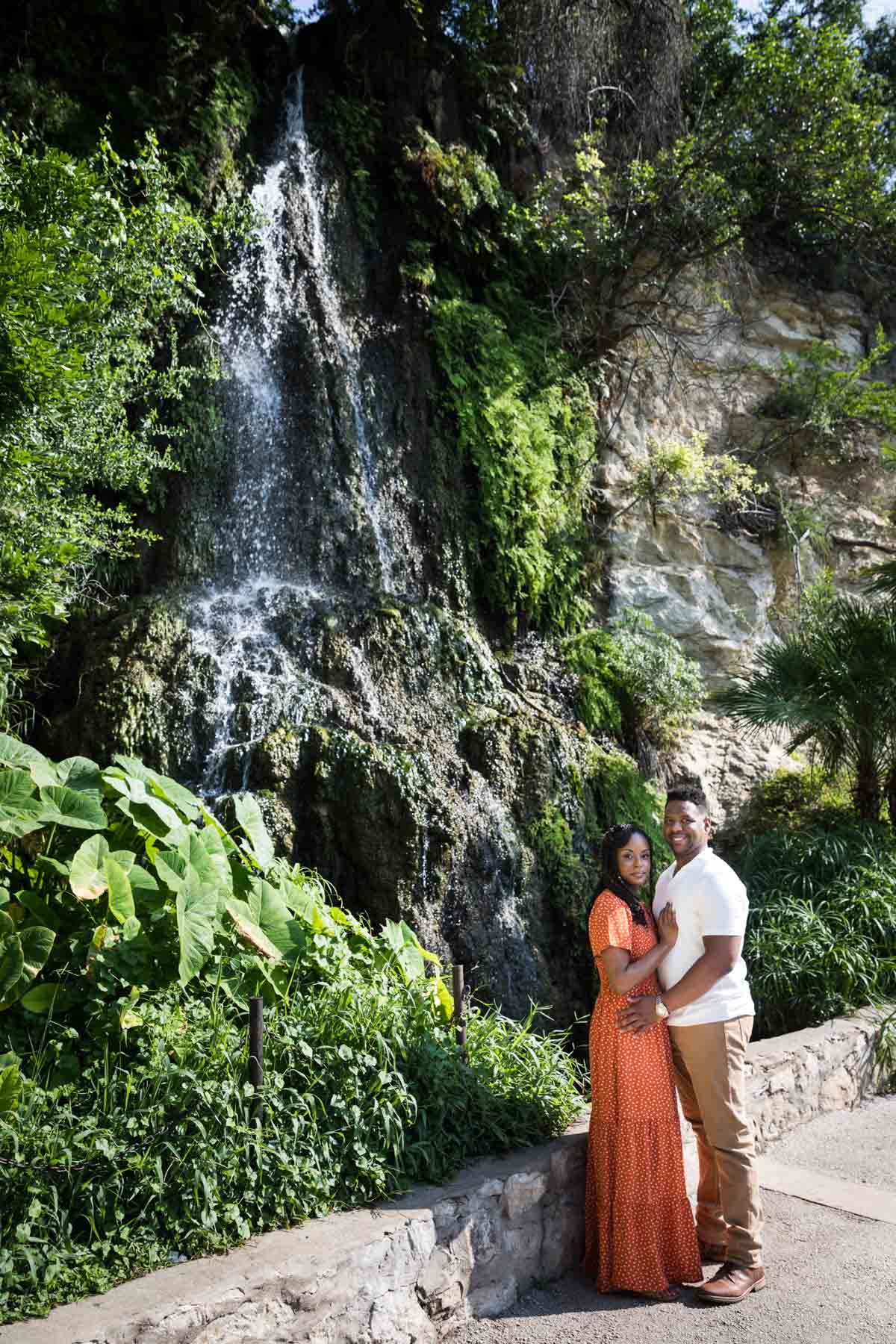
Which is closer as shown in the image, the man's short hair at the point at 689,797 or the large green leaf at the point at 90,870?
the large green leaf at the point at 90,870

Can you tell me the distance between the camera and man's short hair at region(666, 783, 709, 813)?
Result: 3848mm

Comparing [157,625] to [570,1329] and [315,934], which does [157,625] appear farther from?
[570,1329]

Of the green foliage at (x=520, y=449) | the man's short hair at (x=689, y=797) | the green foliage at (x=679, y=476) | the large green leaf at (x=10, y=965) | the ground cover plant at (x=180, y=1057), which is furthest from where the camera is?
the green foliage at (x=679, y=476)

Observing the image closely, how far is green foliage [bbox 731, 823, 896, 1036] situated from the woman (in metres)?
2.92

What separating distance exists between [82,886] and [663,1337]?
2.41 m

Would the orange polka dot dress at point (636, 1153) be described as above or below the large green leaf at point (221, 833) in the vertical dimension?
below

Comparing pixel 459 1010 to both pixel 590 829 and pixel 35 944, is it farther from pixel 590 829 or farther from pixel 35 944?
pixel 590 829

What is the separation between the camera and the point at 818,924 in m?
6.81

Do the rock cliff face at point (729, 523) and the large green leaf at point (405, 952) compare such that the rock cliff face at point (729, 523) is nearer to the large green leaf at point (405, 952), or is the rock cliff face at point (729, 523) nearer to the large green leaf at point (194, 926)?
the large green leaf at point (405, 952)

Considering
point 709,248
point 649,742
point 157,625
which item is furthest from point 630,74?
point 157,625

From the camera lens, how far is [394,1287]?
3084 mm

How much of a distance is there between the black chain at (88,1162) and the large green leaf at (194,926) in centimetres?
47

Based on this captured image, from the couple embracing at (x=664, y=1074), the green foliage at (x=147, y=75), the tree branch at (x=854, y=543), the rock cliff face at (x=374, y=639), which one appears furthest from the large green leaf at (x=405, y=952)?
the tree branch at (x=854, y=543)

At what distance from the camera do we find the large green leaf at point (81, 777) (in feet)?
12.5
